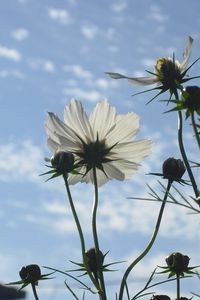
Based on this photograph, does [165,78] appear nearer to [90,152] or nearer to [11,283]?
[90,152]

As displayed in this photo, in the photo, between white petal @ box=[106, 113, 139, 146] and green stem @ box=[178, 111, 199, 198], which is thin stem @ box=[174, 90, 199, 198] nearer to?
green stem @ box=[178, 111, 199, 198]

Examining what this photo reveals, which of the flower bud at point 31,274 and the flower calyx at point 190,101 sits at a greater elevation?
the flower calyx at point 190,101

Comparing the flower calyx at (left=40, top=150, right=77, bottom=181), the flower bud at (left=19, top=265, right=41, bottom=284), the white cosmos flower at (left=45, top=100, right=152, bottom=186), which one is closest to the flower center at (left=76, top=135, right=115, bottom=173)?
the white cosmos flower at (left=45, top=100, right=152, bottom=186)

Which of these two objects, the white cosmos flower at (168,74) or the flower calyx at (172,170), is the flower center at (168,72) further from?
the flower calyx at (172,170)

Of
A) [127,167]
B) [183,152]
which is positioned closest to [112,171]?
[127,167]

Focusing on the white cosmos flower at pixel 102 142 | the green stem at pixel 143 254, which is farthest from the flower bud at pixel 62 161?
the green stem at pixel 143 254
